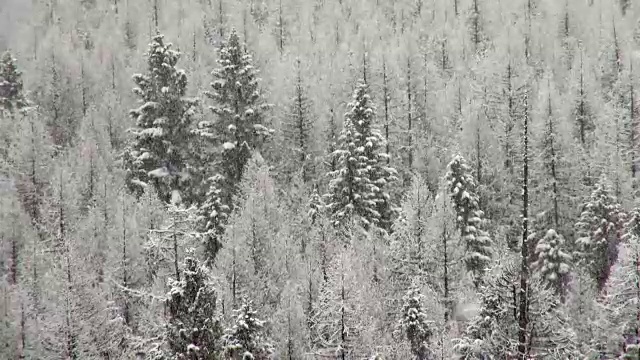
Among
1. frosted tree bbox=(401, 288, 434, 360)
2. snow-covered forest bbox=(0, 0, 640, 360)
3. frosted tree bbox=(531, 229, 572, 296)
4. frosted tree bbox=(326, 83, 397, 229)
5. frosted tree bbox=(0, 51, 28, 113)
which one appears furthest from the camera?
frosted tree bbox=(0, 51, 28, 113)

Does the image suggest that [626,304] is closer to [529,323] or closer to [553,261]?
[529,323]

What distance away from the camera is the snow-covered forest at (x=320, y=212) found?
92.9ft

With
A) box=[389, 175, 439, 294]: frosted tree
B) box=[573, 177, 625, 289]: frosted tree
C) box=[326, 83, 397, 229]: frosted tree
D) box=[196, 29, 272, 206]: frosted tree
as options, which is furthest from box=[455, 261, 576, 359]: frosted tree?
box=[196, 29, 272, 206]: frosted tree

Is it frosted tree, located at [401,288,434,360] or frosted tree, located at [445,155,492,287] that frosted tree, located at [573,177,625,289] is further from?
frosted tree, located at [401,288,434,360]

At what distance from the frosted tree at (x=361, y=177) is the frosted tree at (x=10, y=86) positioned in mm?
43767

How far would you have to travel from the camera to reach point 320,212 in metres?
47.0

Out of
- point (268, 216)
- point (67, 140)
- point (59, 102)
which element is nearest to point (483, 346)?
point (268, 216)

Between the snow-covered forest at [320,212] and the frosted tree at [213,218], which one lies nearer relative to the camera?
the snow-covered forest at [320,212]

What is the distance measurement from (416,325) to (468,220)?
39.1ft

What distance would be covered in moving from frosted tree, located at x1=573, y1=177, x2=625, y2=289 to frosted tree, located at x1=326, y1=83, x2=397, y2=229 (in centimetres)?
1309

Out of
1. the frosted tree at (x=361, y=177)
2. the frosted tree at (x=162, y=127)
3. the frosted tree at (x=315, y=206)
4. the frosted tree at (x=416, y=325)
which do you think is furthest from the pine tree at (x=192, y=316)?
the frosted tree at (x=162, y=127)

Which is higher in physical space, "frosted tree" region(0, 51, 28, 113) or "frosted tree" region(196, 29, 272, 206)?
"frosted tree" region(0, 51, 28, 113)

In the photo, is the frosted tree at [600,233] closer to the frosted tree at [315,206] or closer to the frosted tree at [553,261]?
the frosted tree at [553,261]

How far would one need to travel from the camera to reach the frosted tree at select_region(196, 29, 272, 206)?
169 feet
